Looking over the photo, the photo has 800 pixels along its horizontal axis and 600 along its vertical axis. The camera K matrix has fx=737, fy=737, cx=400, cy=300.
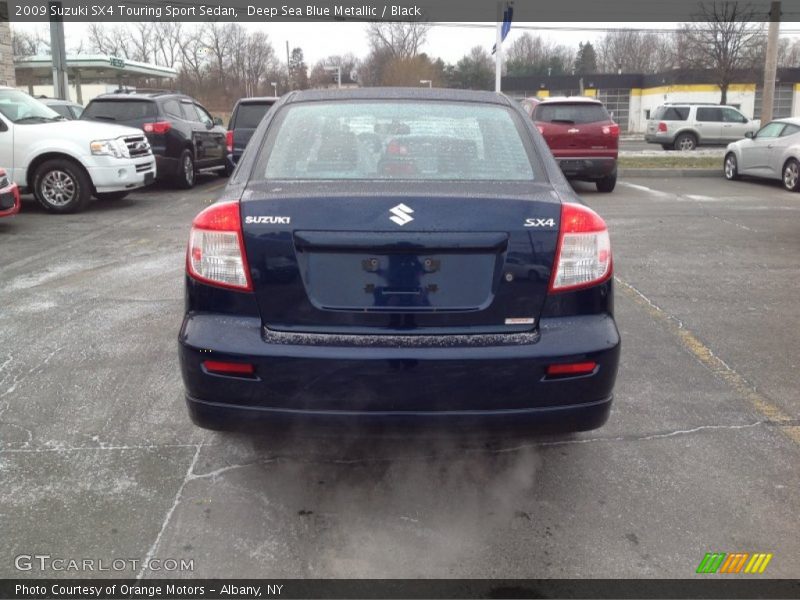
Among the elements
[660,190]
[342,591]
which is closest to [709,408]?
[342,591]

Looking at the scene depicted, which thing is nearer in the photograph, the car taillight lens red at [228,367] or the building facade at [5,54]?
the car taillight lens red at [228,367]

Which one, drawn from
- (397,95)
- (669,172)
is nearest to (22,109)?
(397,95)

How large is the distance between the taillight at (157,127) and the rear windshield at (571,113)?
6881 mm

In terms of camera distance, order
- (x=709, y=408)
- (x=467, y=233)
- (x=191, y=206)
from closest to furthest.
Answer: (x=467, y=233) < (x=709, y=408) < (x=191, y=206)

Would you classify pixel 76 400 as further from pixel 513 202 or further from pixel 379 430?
pixel 513 202

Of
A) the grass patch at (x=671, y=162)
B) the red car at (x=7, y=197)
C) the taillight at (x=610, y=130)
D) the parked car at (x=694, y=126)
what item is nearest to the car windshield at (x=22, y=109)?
the red car at (x=7, y=197)

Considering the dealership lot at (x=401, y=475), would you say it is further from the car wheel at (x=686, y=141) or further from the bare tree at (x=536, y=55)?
the bare tree at (x=536, y=55)

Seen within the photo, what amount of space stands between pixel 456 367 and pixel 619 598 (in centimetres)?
95

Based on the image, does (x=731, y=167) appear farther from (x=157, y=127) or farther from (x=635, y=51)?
(x=635, y=51)

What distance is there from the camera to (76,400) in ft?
13.5

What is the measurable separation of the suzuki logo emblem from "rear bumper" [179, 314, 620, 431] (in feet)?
1.40

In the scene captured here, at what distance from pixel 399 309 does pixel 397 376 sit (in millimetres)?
251

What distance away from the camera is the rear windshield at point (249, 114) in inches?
593
